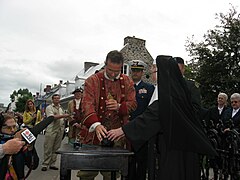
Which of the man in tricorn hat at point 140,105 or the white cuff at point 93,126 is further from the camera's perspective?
the man in tricorn hat at point 140,105

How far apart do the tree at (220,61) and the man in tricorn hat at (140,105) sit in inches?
439

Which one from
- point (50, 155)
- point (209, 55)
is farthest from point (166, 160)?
point (209, 55)

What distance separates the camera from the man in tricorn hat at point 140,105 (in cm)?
484

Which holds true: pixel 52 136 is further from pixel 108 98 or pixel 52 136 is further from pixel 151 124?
pixel 151 124

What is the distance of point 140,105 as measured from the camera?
511cm

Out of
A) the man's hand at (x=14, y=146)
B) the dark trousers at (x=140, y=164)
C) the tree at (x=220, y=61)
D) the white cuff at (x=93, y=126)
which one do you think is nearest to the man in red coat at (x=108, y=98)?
the white cuff at (x=93, y=126)

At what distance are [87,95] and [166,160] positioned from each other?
1.24 metres

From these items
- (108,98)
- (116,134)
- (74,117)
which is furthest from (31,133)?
(74,117)

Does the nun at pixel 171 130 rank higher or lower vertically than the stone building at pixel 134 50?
lower

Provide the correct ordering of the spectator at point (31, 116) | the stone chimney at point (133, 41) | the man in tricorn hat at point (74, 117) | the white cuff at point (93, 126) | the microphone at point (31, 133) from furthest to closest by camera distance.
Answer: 1. the stone chimney at point (133, 41)
2. the spectator at point (31, 116)
3. the man in tricorn hat at point (74, 117)
4. the white cuff at point (93, 126)
5. the microphone at point (31, 133)

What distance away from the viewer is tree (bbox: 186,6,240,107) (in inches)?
625

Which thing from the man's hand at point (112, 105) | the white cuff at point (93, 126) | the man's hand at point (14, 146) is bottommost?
the man's hand at point (14, 146)

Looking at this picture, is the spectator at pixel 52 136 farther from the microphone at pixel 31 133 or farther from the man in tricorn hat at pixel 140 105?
the microphone at pixel 31 133

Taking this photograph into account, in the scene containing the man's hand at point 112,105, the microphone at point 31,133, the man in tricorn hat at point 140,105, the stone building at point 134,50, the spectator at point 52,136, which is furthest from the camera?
the stone building at point 134,50
